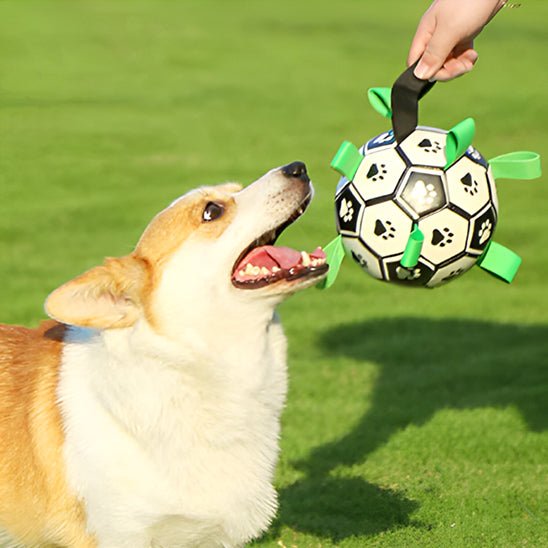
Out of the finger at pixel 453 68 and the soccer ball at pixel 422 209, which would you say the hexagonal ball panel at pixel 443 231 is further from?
the finger at pixel 453 68

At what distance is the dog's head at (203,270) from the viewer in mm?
4043

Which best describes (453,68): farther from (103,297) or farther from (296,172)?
(103,297)

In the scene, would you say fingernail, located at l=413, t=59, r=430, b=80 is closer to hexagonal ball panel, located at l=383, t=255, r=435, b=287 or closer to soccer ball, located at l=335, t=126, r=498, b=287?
soccer ball, located at l=335, t=126, r=498, b=287

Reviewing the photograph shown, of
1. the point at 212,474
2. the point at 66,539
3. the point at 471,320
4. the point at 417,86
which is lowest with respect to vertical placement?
the point at 471,320

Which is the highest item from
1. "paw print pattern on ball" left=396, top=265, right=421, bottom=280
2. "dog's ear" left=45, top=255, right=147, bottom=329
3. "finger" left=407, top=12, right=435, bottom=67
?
"finger" left=407, top=12, right=435, bottom=67

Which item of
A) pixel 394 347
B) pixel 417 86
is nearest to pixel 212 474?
pixel 417 86

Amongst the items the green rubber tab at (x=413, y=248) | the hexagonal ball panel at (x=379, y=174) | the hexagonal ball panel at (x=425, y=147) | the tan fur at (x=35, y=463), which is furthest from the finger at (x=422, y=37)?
the tan fur at (x=35, y=463)

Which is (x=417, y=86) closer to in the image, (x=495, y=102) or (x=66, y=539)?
(x=66, y=539)

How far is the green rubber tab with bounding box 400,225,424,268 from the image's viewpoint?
4.52 meters

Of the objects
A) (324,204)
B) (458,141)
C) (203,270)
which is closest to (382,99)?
(458,141)

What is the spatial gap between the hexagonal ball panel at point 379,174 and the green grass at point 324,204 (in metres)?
1.55

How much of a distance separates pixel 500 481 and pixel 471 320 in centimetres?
315

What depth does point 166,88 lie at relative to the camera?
1550 centimetres

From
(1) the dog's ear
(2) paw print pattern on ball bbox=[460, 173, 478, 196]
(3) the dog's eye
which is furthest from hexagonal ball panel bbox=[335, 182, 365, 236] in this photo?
(1) the dog's ear
